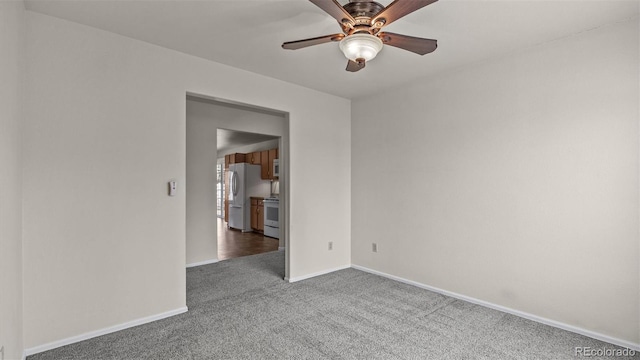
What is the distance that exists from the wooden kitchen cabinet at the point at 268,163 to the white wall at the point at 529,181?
400cm

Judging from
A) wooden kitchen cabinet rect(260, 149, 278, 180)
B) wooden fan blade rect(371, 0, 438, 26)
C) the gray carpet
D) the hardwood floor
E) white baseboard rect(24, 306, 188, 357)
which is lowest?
the hardwood floor

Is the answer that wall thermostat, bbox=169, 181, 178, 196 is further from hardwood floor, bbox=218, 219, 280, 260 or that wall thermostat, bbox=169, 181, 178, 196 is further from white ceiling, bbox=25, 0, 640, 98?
hardwood floor, bbox=218, 219, 280, 260

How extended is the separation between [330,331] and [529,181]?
226 centimetres

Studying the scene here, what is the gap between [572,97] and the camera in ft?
8.58

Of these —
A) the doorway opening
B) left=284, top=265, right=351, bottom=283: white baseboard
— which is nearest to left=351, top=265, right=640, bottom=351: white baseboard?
left=284, top=265, right=351, bottom=283: white baseboard

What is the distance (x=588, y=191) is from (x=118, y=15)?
3978 mm

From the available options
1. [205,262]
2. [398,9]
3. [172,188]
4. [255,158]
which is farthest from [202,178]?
[398,9]

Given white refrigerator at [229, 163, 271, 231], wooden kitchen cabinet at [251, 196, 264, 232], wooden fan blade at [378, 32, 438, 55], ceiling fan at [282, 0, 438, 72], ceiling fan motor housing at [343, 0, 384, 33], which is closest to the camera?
ceiling fan at [282, 0, 438, 72]

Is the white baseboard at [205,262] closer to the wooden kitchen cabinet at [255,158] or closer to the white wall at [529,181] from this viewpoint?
the white wall at [529,181]

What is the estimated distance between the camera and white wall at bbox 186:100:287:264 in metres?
4.73

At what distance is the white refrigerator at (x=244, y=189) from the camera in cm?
797

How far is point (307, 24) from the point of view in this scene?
2.45 meters

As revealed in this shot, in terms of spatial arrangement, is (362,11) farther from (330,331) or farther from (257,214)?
(257,214)

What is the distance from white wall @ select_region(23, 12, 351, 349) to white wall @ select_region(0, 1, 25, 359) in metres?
0.15
